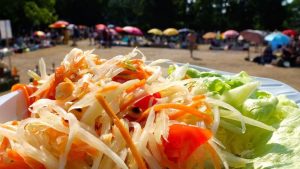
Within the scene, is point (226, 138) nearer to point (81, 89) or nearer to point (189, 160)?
point (189, 160)

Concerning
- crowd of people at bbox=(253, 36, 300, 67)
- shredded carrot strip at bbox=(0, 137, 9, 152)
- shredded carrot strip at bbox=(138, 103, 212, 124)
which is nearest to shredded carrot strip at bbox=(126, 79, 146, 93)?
shredded carrot strip at bbox=(138, 103, 212, 124)

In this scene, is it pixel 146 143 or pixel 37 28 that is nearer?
pixel 146 143

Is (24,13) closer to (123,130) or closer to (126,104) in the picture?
(126,104)

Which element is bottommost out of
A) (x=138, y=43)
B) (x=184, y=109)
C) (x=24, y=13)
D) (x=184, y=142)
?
(x=138, y=43)

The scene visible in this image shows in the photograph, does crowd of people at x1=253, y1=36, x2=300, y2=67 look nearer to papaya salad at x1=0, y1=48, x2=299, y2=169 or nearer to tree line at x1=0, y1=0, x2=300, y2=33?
papaya salad at x1=0, y1=48, x2=299, y2=169

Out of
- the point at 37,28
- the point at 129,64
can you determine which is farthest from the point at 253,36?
the point at 37,28

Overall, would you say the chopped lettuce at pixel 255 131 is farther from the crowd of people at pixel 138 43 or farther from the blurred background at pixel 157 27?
the crowd of people at pixel 138 43

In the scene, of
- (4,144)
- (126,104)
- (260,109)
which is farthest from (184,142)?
(4,144)
